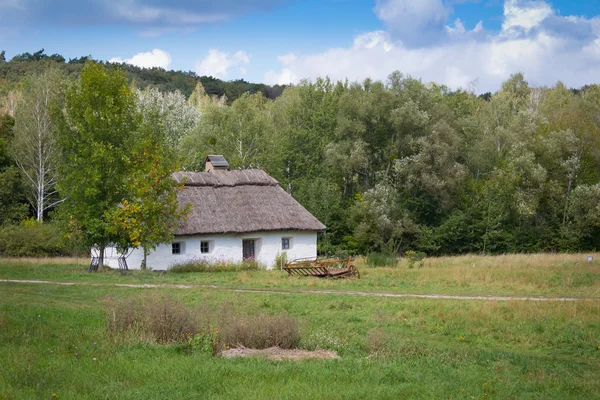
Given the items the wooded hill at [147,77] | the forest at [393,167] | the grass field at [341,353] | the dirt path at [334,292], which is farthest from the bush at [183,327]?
the wooded hill at [147,77]

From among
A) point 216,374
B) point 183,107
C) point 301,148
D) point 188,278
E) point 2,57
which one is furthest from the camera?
point 2,57

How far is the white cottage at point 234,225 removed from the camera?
3325 cm

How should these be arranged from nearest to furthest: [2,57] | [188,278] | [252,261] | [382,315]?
[382,315] < [188,278] < [252,261] < [2,57]

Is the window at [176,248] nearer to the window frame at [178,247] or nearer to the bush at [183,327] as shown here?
the window frame at [178,247]

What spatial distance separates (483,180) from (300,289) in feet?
89.2

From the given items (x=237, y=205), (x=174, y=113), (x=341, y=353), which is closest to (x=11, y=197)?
(x=174, y=113)

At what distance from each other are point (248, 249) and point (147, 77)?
6916 cm

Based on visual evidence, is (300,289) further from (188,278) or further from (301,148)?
(301,148)

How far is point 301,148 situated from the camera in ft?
160

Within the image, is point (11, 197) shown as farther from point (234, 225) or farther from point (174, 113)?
point (234, 225)

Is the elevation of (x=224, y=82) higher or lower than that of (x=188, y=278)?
higher

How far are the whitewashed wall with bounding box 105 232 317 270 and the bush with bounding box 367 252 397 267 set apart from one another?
19.9 ft

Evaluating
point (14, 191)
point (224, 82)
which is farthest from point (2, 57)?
point (14, 191)

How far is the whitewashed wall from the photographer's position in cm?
3266
